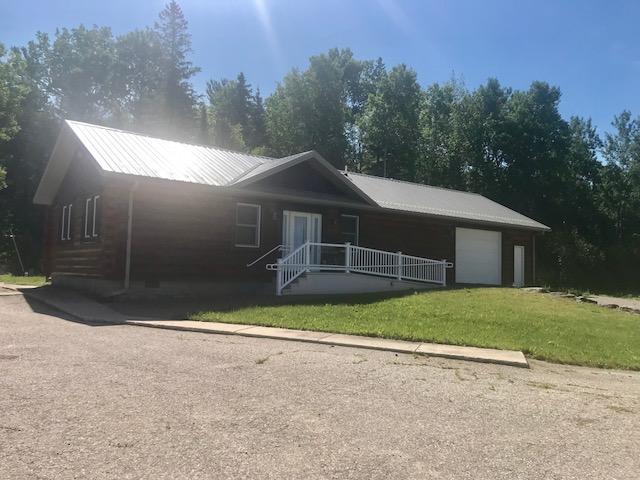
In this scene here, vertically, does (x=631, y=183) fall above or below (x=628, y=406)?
above

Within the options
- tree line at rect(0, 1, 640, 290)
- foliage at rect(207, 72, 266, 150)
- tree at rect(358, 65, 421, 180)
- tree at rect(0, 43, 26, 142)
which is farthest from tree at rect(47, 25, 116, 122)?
tree at rect(358, 65, 421, 180)

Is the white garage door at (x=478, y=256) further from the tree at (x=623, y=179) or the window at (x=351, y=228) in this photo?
the tree at (x=623, y=179)

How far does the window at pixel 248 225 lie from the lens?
17.0 metres

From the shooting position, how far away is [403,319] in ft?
37.4

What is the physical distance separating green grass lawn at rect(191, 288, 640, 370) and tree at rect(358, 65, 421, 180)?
31213 millimetres

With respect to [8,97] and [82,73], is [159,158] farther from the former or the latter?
[82,73]

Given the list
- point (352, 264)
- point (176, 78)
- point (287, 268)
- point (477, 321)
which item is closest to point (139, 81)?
point (176, 78)

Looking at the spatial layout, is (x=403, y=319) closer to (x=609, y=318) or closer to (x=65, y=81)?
(x=609, y=318)

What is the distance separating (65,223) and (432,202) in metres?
14.6

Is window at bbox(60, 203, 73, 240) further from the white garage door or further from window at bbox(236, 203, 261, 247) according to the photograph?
the white garage door

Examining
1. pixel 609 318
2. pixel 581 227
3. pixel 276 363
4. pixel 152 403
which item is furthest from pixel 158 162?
pixel 581 227

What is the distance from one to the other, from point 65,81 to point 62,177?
2607cm

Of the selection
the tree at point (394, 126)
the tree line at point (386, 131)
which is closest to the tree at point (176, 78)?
the tree line at point (386, 131)

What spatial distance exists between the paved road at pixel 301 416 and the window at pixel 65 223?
1209cm
